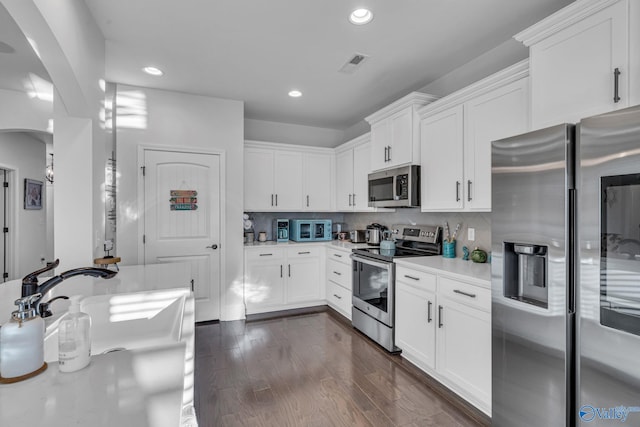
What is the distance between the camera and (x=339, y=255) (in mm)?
3889

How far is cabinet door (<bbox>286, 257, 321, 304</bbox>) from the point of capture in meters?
4.04

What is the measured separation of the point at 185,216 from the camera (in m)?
3.54

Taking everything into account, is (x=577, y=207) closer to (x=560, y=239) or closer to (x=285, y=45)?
(x=560, y=239)

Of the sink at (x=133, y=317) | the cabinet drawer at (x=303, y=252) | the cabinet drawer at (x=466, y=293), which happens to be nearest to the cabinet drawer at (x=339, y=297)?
the cabinet drawer at (x=303, y=252)

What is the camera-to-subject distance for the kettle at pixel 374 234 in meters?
3.87

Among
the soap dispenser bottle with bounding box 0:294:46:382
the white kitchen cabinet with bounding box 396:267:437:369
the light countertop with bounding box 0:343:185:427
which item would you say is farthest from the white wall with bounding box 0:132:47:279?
the white kitchen cabinet with bounding box 396:267:437:369

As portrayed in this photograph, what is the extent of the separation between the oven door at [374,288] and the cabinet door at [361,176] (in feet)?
2.71

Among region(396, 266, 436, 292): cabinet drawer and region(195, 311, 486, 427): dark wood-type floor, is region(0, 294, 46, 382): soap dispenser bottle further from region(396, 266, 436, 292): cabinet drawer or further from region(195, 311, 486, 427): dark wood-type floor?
region(396, 266, 436, 292): cabinet drawer

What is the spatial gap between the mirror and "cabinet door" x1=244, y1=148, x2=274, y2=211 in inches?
82.1

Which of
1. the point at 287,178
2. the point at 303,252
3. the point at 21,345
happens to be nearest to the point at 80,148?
the point at 21,345

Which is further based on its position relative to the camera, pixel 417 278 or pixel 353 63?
pixel 353 63

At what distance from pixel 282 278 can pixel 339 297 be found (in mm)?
793

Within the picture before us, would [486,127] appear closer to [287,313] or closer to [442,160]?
[442,160]

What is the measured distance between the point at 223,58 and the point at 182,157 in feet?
4.33
